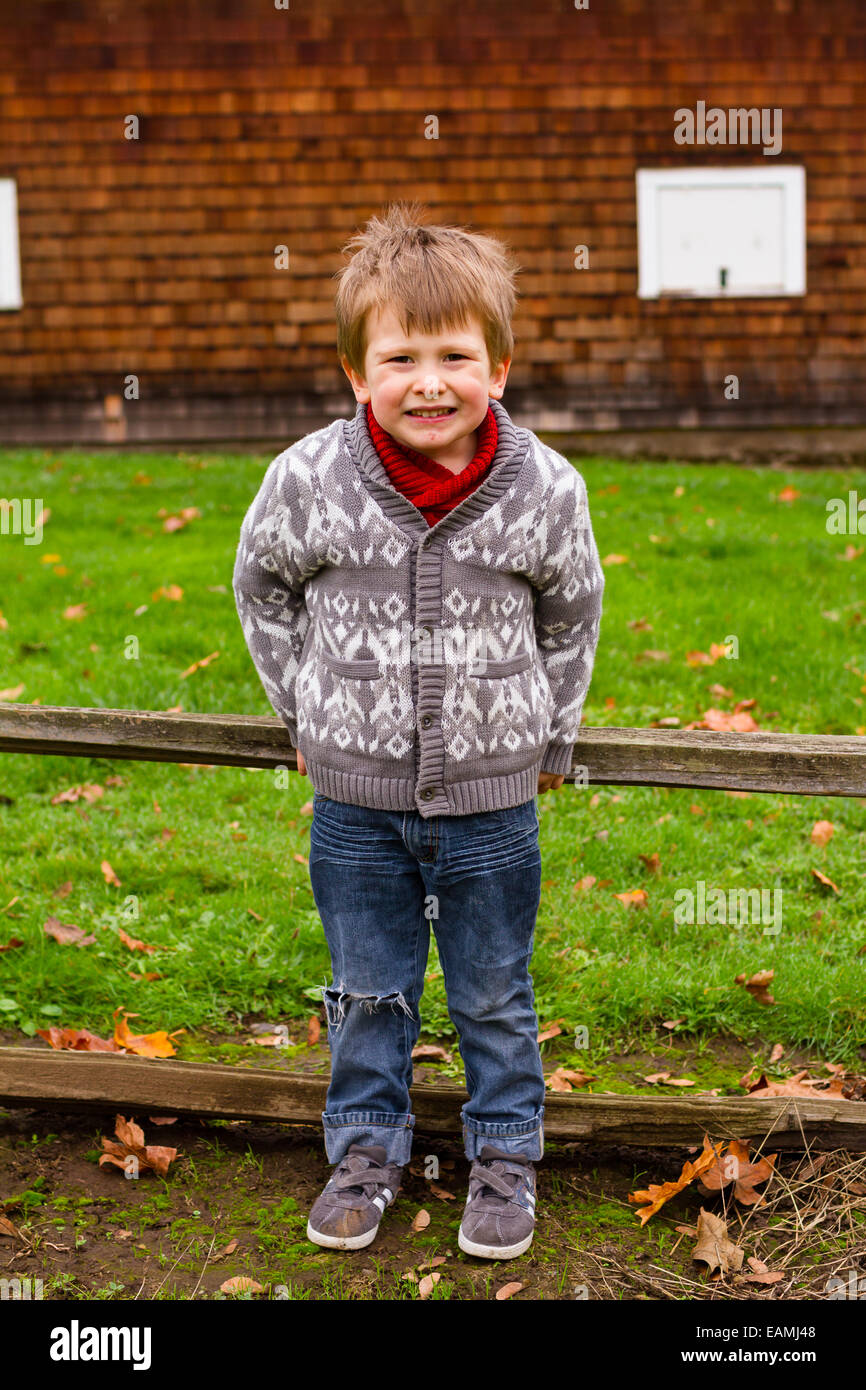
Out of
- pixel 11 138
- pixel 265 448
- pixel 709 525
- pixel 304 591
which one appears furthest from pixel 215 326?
pixel 304 591

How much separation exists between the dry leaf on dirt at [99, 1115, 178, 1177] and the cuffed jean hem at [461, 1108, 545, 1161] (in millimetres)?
687

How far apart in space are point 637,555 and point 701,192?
548cm

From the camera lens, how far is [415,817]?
247 cm

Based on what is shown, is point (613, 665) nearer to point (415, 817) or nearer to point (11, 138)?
point (415, 817)

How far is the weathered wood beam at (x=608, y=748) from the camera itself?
8.94 ft

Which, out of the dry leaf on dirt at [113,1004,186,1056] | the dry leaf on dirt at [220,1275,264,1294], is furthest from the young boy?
the dry leaf on dirt at [113,1004,186,1056]

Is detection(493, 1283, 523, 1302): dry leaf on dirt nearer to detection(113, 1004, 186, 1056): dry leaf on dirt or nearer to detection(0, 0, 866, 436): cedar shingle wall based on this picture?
detection(113, 1004, 186, 1056): dry leaf on dirt

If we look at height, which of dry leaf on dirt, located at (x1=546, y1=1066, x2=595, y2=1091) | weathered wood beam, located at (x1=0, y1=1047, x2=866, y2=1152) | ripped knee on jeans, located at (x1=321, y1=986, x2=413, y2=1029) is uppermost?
ripped knee on jeans, located at (x1=321, y1=986, x2=413, y2=1029)

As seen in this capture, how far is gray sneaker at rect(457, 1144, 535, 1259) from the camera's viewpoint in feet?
8.30

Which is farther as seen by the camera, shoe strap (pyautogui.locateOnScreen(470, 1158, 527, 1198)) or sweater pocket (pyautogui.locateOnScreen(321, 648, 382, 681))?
shoe strap (pyautogui.locateOnScreen(470, 1158, 527, 1198))

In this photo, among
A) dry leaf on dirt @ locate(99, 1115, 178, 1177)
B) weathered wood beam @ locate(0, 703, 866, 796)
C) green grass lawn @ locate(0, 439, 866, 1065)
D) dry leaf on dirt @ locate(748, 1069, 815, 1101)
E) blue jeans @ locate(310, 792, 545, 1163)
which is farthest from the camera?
green grass lawn @ locate(0, 439, 866, 1065)

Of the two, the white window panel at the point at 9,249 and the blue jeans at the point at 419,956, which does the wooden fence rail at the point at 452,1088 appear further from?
the white window panel at the point at 9,249

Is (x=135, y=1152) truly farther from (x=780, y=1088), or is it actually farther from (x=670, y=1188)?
(x=780, y=1088)

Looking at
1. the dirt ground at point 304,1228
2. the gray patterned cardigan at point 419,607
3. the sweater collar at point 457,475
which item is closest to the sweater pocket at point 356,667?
the gray patterned cardigan at point 419,607
